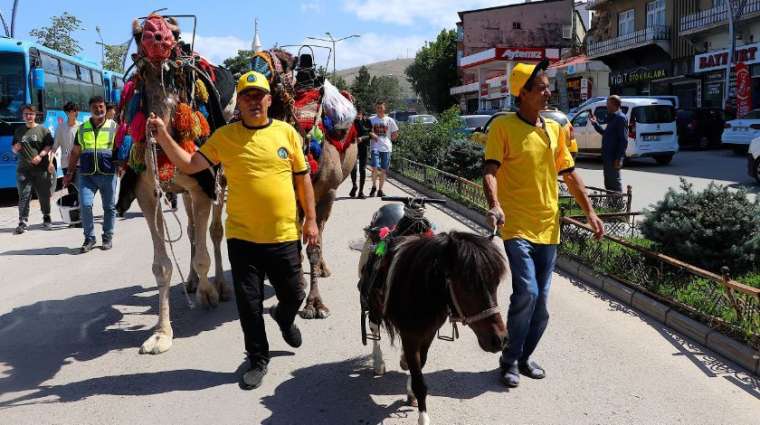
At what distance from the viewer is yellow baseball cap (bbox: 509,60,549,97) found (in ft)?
13.3

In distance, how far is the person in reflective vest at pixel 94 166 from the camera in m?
9.09

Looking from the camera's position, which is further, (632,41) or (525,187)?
(632,41)

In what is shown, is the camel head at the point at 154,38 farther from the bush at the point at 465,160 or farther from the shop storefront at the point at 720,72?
the shop storefront at the point at 720,72

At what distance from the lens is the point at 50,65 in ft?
55.3

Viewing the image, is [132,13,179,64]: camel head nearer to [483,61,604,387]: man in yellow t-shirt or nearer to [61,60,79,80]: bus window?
[483,61,604,387]: man in yellow t-shirt

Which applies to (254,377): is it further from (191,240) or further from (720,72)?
(720,72)

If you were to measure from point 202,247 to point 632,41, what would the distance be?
3522 centimetres

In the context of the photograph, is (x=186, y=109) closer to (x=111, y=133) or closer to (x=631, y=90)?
(x=111, y=133)

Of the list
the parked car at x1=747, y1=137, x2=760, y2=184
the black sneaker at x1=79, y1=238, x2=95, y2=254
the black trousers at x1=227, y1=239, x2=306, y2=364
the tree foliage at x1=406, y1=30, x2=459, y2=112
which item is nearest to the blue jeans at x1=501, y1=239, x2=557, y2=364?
the black trousers at x1=227, y1=239, x2=306, y2=364

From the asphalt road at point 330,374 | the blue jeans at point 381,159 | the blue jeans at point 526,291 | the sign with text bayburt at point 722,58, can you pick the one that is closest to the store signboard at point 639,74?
the sign with text bayburt at point 722,58

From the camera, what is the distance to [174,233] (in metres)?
10.6

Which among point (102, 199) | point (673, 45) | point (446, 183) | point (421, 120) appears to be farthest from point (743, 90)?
point (102, 199)

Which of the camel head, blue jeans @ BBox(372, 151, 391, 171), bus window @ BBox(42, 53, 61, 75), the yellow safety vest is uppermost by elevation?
bus window @ BBox(42, 53, 61, 75)

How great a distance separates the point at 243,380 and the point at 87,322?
7.52 ft
